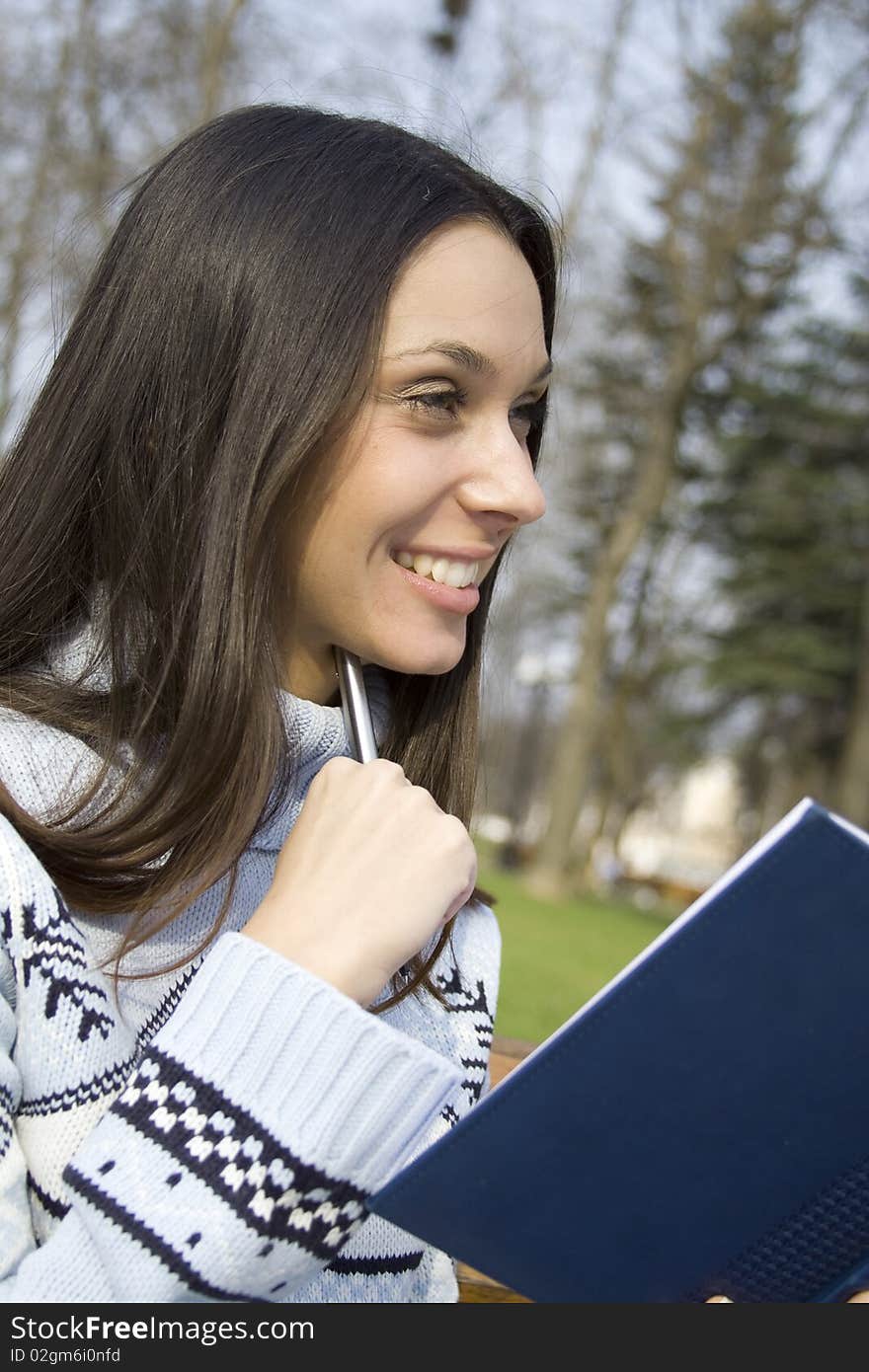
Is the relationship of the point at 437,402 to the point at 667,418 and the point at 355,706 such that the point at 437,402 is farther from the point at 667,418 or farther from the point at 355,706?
the point at 667,418

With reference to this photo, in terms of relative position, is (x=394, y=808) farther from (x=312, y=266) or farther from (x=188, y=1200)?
(x=312, y=266)

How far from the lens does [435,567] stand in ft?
5.65

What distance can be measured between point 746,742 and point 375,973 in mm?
22870

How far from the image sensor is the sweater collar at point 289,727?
1646mm

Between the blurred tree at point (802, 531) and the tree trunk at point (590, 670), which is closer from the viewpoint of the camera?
the tree trunk at point (590, 670)

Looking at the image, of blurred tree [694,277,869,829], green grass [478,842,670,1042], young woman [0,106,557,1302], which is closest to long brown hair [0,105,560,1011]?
young woman [0,106,557,1302]

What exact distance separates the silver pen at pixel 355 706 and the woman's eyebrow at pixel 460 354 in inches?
15.6

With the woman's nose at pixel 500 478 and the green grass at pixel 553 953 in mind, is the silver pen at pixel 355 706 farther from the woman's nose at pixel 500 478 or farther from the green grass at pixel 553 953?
the green grass at pixel 553 953

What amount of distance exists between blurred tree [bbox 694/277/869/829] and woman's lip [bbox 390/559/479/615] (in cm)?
1952

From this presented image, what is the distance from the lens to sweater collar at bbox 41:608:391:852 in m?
1.65

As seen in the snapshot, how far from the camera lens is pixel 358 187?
5.57ft

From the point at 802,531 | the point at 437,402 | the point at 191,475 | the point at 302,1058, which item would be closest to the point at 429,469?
the point at 437,402

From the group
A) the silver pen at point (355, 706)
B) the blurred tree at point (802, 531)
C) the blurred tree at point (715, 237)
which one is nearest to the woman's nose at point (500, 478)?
the silver pen at point (355, 706)

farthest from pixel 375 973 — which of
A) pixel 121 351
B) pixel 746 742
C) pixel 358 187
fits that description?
pixel 746 742
